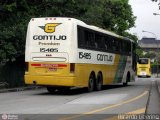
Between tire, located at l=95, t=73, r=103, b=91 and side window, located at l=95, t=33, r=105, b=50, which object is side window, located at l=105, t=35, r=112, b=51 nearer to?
side window, located at l=95, t=33, r=105, b=50

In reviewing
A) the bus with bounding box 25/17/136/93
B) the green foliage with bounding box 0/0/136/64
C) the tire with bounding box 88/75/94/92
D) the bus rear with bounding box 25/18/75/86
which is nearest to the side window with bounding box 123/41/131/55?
the green foliage with bounding box 0/0/136/64

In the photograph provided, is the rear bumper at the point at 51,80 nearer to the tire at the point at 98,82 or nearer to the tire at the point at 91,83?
the tire at the point at 91,83

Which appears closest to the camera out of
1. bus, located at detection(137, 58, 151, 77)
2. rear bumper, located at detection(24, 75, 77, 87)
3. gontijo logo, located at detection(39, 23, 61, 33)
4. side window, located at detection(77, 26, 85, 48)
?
rear bumper, located at detection(24, 75, 77, 87)

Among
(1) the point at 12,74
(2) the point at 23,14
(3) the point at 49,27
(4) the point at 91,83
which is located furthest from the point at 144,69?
(3) the point at 49,27

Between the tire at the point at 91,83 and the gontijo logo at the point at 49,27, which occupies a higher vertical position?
the gontijo logo at the point at 49,27

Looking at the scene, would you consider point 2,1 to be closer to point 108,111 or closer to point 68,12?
point 68,12

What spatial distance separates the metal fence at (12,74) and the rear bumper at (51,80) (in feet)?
22.3

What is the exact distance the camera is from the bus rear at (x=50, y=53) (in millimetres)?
23875

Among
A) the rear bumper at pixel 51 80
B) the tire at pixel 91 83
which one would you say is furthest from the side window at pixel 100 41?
the rear bumper at pixel 51 80

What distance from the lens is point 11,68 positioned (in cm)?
3297

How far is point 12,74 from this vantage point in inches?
1297

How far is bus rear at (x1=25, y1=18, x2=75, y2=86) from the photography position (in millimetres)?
23875

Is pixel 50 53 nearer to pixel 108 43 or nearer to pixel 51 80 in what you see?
pixel 51 80

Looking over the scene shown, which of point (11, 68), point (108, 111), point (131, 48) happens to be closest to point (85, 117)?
point (108, 111)
